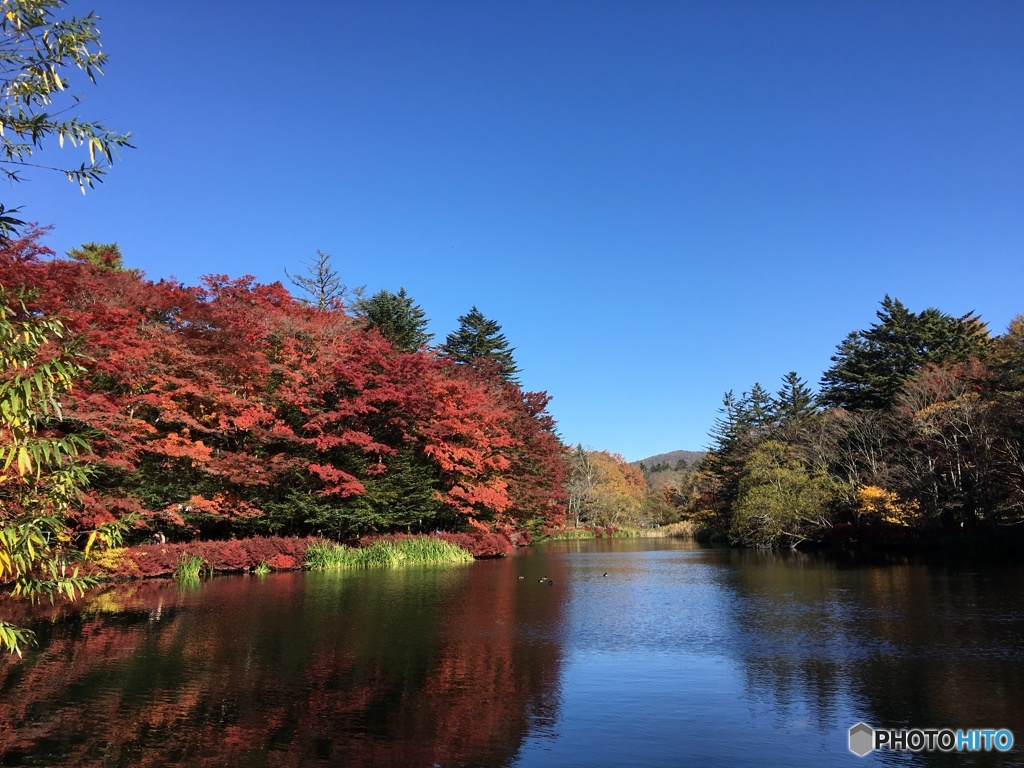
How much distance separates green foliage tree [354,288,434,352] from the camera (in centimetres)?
4481

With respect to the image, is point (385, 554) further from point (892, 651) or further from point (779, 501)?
point (779, 501)

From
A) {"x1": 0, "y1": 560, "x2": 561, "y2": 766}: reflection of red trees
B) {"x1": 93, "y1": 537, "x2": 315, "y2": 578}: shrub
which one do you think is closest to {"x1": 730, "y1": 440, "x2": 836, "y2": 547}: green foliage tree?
{"x1": 0, "y1": 560, "x2": 561, "y2": 766}: reflection of red trees

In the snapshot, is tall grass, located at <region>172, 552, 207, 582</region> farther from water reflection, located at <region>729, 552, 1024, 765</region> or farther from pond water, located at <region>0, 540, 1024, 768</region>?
water reflection, located at <region>729, 552, 1024, 765</region>

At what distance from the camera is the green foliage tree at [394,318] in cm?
4481

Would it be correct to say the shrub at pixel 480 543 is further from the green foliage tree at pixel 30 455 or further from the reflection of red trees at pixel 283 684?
the green foliage tree at pixel 30 455

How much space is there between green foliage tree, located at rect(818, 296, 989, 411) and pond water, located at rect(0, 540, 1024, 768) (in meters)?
26.6

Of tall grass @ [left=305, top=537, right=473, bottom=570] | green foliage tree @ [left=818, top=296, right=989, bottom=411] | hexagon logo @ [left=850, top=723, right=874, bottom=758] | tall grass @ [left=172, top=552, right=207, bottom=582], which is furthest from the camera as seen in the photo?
green foliage tree @ [left=818, top=296, right=989, bottom=411]

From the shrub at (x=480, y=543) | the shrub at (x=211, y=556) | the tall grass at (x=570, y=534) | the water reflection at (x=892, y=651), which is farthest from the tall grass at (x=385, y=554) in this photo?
the tall grass at (x=570, y=534)

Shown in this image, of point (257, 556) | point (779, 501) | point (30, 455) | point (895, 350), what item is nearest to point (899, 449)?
point (779, 501)

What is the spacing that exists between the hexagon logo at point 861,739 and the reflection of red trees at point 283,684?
10.3 feet

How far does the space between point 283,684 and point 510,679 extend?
2.87 metres

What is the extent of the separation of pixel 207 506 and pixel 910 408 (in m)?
29.0

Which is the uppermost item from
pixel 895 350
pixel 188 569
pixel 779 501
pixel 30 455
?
pixel 895 350

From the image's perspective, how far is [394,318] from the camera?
4809 centimetres
